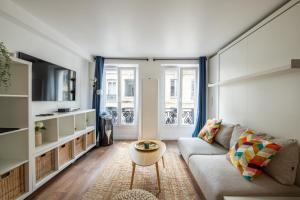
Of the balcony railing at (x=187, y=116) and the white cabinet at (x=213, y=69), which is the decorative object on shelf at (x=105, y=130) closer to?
the balcony railing at (x=187, y=116)

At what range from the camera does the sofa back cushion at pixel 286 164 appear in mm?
1493

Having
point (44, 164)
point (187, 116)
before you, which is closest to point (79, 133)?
point (44, 164)

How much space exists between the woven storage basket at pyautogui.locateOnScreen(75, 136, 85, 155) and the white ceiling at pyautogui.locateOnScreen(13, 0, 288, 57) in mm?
1970

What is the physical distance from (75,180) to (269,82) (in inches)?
121

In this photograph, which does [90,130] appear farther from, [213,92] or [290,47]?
[290,47]

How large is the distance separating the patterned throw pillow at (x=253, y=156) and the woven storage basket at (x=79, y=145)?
2.69 metres

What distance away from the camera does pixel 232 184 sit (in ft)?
4.81

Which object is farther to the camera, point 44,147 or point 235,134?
point 235,134

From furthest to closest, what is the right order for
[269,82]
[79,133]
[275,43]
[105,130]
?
[105,130] < [79,133] < [269,82] < [275,43]

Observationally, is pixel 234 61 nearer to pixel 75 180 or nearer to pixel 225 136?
pixel 225 136

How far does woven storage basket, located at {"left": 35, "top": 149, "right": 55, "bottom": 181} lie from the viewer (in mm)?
2047

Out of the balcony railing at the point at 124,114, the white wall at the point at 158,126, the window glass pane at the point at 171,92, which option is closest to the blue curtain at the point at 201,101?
the white wall at the point at 158,126

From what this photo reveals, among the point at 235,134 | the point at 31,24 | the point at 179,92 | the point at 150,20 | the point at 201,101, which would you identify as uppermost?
the point at 150,20

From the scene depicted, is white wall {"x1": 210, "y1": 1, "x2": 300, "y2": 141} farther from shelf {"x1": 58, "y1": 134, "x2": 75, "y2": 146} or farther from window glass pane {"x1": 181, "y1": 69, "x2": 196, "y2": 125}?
shelf {"x1": 58, "y1": 134, "x2": 75, "y2": 146}
